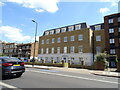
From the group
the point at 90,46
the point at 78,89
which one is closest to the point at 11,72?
the point at 78,89

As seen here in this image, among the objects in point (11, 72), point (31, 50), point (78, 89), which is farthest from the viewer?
point (31, 50)

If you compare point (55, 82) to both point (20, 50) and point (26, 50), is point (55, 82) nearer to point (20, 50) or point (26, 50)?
point (26, 50)

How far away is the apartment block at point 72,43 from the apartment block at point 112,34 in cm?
169

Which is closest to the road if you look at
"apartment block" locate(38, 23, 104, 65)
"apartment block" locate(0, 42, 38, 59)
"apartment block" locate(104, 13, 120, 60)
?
"apartment block" locate(38, 23, 104, 65)

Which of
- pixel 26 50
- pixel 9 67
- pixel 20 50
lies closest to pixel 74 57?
pixel 9 67

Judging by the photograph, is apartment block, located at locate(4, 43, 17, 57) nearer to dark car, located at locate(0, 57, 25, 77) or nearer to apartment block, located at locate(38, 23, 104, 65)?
apartment block, located at locate(38, 23, 104, 65)

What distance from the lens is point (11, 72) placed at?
8359 millimetres

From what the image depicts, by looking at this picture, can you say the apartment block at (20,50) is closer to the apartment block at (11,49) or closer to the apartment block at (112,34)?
the apartment block at (11,49)

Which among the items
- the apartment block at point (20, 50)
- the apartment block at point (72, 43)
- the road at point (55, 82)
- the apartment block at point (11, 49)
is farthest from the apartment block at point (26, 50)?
the road at point (55, 82)

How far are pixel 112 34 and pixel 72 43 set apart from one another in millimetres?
12185

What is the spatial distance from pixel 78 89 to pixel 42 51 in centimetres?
3955

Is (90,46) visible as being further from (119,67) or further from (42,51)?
(42,51)

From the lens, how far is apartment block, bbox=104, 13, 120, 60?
33.2 metres

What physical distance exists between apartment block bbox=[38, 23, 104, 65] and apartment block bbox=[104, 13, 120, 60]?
5.54ft
